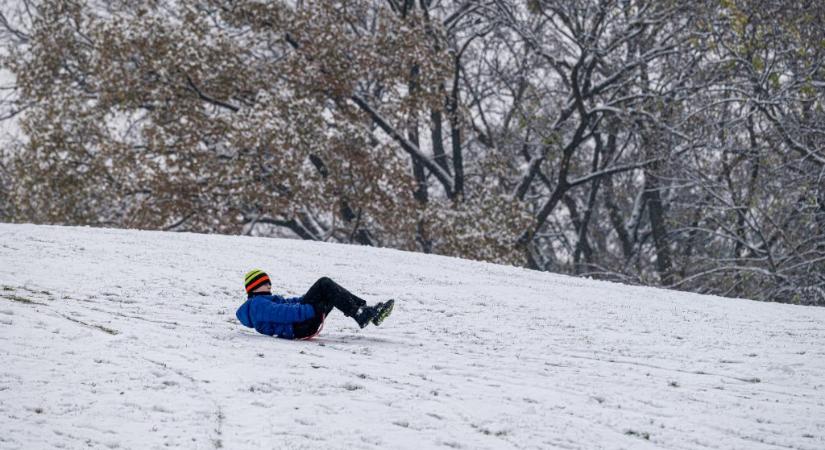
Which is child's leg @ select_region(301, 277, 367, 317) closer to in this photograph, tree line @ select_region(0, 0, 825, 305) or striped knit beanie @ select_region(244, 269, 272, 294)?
striped knit beanie @ select_region(244, 269, 272, 294)

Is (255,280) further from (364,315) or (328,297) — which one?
(364,315)

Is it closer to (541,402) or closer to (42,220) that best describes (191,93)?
(42,220)

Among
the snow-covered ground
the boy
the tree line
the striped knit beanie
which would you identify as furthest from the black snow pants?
the tree line

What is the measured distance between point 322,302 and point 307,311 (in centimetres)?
15

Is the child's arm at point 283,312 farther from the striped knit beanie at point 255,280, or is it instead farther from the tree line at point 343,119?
the tree line at point 343,119

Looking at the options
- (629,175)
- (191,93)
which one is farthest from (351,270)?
(629,175)

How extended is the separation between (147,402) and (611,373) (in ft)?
11.5

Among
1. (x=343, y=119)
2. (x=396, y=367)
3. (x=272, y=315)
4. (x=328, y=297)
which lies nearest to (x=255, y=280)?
(x=272, y=315)

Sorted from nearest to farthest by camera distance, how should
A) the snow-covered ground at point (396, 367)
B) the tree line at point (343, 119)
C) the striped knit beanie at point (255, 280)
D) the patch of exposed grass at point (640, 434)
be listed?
the snow-covered ground at point (396, 367) → the patch of exposed grass at point (640, 434) → the striped knit beanie at point (255, 280) → the tree line at point (343, 119)

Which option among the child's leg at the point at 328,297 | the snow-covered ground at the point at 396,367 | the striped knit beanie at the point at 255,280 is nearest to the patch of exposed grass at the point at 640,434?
the snow-covered ground at the point at 396,367

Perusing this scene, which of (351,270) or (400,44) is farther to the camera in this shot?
(400,44)

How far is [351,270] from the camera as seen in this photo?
39.9ft

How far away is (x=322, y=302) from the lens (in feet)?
25.6

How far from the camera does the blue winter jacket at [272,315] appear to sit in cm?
775
